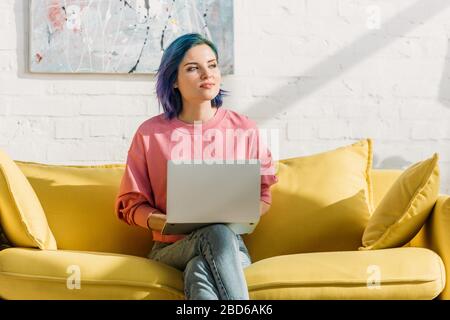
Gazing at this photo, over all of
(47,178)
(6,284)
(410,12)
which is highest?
(410,12)

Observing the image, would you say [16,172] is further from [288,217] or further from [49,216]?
[288,217]

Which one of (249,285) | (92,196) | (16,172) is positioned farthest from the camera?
(92,196)

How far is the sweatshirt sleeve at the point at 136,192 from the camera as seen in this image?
9.70 ft

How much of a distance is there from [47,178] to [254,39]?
1.29m

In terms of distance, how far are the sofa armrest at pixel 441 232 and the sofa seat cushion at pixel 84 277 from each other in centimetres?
87

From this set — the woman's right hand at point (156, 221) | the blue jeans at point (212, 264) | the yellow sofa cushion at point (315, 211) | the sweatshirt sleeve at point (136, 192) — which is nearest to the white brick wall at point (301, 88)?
the yellow sofa cushion at point (315, 211)

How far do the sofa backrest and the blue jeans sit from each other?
44 centimetres

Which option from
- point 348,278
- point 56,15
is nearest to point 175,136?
point 348,278

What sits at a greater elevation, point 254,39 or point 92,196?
point 254,39

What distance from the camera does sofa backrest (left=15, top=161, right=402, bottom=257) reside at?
315cm

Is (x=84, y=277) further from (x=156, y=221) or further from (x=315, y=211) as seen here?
(x=315, y=211)

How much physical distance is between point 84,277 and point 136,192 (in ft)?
1.46

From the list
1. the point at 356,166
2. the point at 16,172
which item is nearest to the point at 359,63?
the point at 356,166

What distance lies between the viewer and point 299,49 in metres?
4.05
